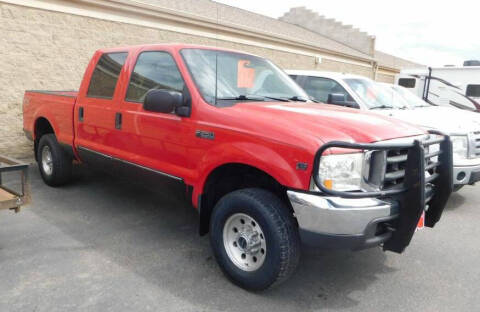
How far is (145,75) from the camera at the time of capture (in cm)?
404

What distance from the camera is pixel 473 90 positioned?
12.7 meters

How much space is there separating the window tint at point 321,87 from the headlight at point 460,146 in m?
1.71

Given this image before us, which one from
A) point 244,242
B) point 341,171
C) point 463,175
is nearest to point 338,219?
point 341,171

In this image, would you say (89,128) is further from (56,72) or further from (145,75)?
(56,72)

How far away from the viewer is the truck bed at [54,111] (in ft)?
16.6

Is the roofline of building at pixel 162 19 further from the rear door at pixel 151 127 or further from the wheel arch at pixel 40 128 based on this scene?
the rear door at pixel 151 127

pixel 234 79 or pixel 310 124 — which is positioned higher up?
pixel 234 79

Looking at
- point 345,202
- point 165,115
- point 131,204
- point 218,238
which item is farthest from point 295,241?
point 131,204

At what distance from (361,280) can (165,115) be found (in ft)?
7.38

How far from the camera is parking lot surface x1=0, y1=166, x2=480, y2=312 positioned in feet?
9.68

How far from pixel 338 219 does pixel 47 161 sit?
466 centimetres

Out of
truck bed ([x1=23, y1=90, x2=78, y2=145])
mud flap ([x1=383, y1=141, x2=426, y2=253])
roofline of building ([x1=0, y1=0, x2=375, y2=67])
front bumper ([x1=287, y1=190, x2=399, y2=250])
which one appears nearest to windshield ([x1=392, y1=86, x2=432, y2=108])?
mud flap ([x1=383, y1=141, x2=426, y2=253])

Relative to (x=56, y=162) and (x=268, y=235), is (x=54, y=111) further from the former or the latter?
(x=268, y=235)

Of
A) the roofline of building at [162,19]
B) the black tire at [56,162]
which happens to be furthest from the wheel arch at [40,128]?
the roofline of building at [162,19]
